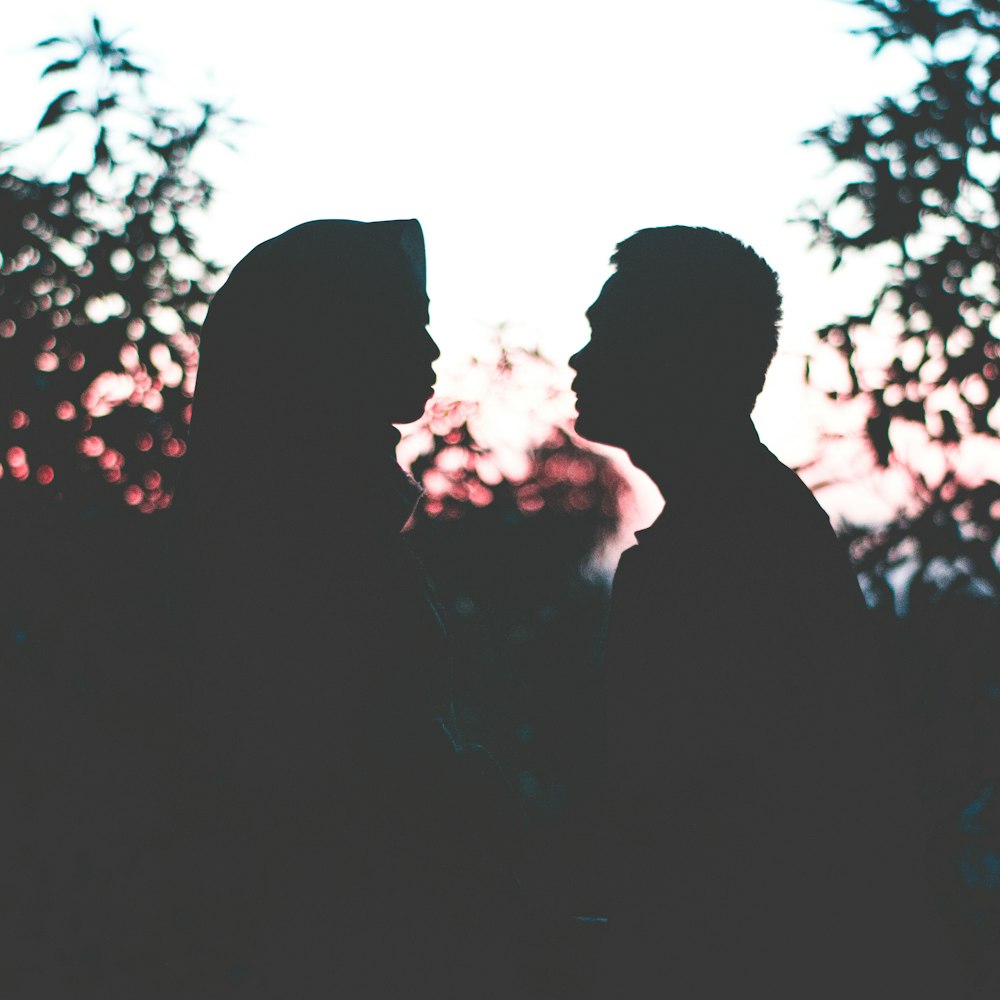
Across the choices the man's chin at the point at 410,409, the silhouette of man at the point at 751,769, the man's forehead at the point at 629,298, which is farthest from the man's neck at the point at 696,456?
the man's chin at the point at 410,409

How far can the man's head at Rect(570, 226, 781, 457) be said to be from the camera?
8.26 feet

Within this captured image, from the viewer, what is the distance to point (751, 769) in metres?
2.20

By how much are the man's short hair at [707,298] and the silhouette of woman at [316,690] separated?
659 mm

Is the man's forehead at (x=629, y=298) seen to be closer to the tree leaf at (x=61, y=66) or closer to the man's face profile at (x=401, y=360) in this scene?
the man's face profile at (x=401, y=360)

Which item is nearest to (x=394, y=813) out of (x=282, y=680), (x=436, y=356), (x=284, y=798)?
(x=284, y=798)

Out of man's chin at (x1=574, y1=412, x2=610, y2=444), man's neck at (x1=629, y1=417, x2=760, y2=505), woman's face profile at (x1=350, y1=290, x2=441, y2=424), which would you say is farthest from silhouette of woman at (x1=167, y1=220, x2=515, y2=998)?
man's neck at (x1=629, y1=417, x2=760, y2=505)

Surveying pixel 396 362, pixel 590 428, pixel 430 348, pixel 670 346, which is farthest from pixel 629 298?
pixel 396 362

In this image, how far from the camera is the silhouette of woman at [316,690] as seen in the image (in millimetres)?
2057

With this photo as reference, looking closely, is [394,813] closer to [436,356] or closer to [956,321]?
[436,356]

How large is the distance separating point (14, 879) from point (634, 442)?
9.26 feet

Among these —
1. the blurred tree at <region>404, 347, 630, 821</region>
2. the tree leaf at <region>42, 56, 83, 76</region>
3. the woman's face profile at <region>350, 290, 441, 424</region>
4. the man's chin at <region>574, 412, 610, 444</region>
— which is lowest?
the blurred tree at <region>404, 347, 630, 821</region>

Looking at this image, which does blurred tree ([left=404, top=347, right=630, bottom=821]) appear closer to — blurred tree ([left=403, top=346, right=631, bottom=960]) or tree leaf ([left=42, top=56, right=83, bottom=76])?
blurred tree ([left=403, top=346, right=631, bottom=960])

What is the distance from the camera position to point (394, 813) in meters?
2.10

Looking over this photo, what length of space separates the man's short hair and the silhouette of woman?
66 centimetres
